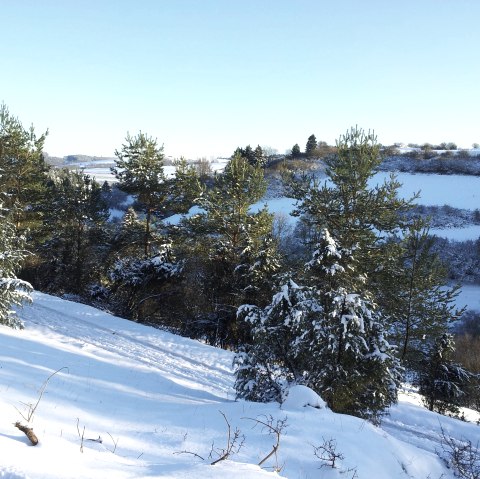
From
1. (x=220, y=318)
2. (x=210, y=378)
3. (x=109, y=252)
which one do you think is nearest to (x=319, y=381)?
(x=210, y=378)

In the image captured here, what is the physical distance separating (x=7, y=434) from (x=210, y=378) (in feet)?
27.2

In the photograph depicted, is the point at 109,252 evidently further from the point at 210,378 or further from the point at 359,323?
the point at 359,323

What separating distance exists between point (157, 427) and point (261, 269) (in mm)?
11211

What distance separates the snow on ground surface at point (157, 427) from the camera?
330cm

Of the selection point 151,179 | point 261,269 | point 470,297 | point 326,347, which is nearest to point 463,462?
point 326,347

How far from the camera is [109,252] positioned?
23.4 metres

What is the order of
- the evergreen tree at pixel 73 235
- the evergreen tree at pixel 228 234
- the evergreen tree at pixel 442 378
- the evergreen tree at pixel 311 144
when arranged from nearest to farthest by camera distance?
the evergreen tree at pixel 442 378
the evergreen tree at pixel 228 234
the evergreen tree at pixel 73 235
the evergreen tree at pixel 311 144

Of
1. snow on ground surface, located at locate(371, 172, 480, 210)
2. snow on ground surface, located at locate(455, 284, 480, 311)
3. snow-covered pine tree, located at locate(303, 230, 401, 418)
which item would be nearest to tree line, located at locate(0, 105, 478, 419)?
snow-covered pine tree, located at locate(303, 230, 401, 418)

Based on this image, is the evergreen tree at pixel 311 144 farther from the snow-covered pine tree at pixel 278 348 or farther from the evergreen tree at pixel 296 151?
the snow-covered pine tree at pixel 278 348

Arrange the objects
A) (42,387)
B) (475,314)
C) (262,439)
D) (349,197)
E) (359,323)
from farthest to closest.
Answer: (475,314)
(349,197)
(359,323)
(42,387)
(262,439)

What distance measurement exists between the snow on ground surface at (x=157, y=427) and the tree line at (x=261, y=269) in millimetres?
2014

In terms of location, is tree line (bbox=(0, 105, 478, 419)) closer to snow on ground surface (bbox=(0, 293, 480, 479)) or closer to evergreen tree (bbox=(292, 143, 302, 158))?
snow on ground surface (bbox=(0, 293, 480, 479))

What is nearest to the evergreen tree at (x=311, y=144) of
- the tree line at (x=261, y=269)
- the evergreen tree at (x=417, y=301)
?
the tree line at (x=261, y=269)

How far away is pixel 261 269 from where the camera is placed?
1648 centimetres
